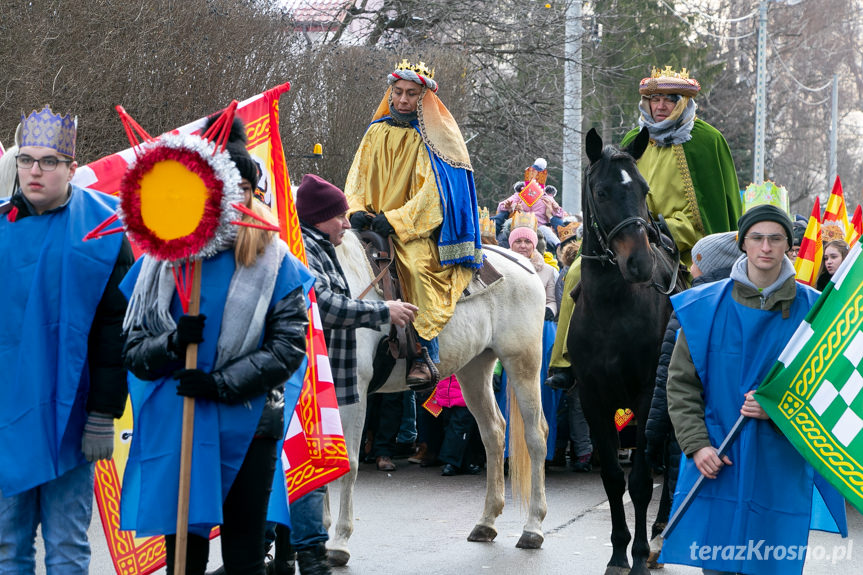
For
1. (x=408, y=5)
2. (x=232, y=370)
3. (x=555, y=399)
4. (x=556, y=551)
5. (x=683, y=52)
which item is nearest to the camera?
(x=232, y=370)

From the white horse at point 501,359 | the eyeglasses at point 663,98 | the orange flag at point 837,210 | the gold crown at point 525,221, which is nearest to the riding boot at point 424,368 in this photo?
the white horse at point 501,359

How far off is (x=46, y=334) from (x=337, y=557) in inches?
116

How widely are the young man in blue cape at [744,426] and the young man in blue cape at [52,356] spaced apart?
2.40m

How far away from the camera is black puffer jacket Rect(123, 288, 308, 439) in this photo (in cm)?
370

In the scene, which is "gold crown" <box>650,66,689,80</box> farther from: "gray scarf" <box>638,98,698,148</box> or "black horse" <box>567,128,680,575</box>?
"black horse" <box>567,128,680,575</box>

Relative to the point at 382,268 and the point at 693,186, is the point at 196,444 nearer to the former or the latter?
the point at 382,268

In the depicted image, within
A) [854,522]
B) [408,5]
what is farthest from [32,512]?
[408,5]

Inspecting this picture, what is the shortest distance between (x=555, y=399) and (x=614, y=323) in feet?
13.7

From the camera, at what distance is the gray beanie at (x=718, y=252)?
613 cm

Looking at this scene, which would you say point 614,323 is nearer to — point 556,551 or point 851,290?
point 556,551

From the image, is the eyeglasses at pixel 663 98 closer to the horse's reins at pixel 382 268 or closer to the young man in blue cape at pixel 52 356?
the horse's reins at pixel 382 268

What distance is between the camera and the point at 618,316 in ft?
21.5

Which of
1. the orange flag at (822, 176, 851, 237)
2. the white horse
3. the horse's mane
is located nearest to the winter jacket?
the white horse

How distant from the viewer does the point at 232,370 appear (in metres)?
3.70
